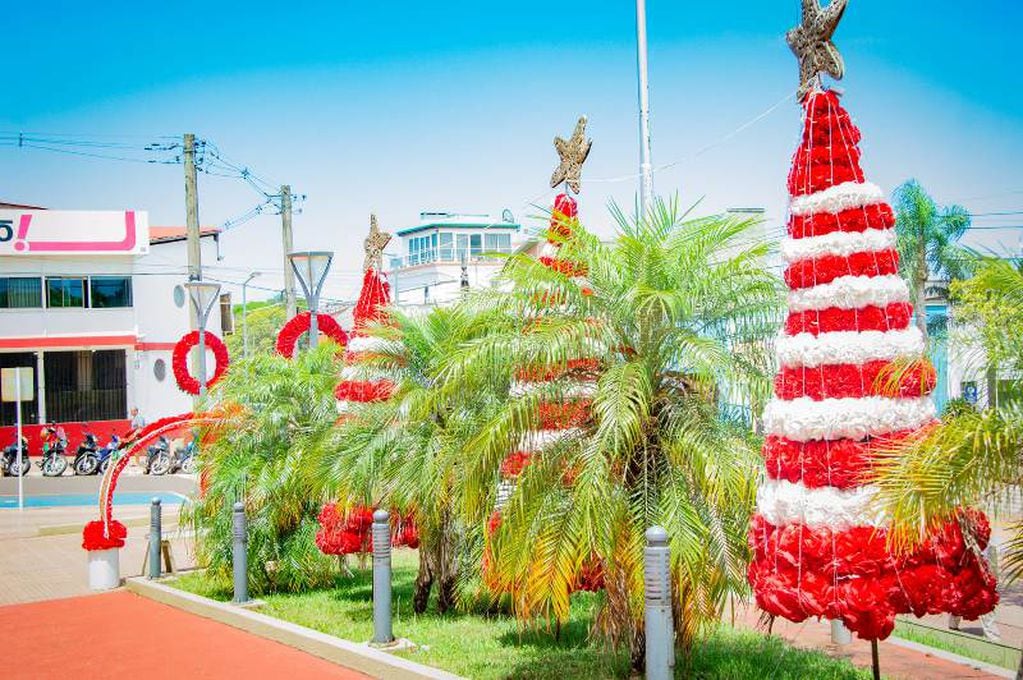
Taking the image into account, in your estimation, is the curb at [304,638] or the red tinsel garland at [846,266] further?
the curb at [304,638]

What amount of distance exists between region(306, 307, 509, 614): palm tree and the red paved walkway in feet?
5.89

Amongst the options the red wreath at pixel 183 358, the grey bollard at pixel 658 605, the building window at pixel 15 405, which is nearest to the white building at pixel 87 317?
the building window at pixel 15 405

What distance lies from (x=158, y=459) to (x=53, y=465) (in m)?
3.39

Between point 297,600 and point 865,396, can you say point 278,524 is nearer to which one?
point 297,600

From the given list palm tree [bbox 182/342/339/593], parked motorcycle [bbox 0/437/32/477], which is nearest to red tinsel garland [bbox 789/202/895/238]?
palm tree [bbox 182/342/339/593]

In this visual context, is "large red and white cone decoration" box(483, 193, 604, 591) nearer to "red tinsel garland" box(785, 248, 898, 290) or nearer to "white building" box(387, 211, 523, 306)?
"red tinsel garland" box(785, 248, 898, 290)

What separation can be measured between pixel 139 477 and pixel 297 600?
2206 cm

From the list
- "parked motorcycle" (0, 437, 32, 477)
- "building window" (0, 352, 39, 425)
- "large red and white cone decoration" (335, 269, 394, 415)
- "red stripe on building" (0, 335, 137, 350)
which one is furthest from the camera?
"red stripe on building" (0, 335, 137, 350)

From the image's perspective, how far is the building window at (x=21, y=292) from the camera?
40500mm

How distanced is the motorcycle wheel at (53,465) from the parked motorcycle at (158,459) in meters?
2.66

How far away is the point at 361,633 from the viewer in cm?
1059

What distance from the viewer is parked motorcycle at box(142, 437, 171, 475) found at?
33.4 metres

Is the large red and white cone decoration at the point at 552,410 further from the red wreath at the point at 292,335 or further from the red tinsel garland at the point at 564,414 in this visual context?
the red wreath at the point at 292,335

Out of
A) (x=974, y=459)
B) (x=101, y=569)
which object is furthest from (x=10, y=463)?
(x=974, y=459)
